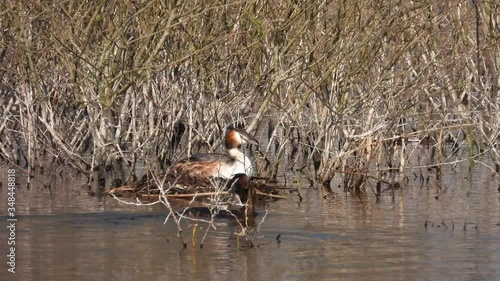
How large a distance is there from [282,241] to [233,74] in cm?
524

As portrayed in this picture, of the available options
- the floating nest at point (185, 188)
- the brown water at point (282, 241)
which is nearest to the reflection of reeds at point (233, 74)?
the floating nest at point (185, 188)

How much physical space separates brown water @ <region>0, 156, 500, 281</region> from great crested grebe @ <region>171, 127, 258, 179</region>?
0.97 m

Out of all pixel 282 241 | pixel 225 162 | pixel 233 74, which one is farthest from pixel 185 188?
pixel 282 241

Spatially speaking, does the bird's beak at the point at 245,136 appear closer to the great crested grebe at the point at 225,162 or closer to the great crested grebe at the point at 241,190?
the great crested grebe at the point at 225,162

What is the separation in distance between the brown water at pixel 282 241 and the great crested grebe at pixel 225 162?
0.97 meters

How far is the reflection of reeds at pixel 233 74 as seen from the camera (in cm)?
1420

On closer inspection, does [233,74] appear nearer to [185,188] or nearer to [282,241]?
[185,188]

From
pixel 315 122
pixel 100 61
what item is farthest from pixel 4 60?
pixel 315 122

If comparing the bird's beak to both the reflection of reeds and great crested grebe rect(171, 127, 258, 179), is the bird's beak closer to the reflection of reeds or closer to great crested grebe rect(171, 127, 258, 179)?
great crested grebe rect(171, 127, 258, 179)

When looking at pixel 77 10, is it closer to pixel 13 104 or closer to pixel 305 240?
pixel 13 104

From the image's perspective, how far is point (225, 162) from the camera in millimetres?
14797

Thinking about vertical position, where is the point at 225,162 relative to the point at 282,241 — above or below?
above

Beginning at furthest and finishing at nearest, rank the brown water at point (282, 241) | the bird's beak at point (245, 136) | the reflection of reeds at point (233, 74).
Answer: the bird's beak at point (245, 136)
the reflection of reeds at point (233, 74)
the brown water at point (282, 241)

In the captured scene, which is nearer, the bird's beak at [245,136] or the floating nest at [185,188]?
the floating nest at [185,188]
